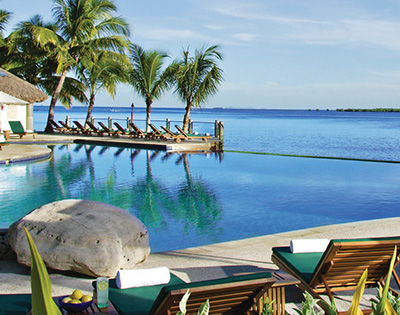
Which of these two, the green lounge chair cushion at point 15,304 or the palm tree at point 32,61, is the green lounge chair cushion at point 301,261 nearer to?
the green lounge chair cushion at point 15,304

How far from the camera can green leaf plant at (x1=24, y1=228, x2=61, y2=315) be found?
843 millimetres

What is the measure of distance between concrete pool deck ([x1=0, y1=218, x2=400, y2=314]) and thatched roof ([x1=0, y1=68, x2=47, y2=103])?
66.4 feet

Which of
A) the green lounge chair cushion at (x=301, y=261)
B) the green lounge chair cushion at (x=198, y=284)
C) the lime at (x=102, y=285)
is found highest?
the green lounge chair cushion at (x=198, y=284)

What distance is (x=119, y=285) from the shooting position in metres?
3.13

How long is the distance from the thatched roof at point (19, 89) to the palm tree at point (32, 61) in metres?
1.47

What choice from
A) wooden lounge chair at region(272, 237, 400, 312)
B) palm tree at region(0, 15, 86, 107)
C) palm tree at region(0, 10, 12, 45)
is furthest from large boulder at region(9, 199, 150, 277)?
palm tree at region(0, 10, 12, 45)

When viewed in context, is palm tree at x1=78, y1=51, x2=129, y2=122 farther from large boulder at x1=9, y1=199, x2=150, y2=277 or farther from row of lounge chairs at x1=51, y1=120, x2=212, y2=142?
large boulder at x1=9, y1=199, x2=150, y2=277

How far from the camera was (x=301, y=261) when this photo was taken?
3.75 meters

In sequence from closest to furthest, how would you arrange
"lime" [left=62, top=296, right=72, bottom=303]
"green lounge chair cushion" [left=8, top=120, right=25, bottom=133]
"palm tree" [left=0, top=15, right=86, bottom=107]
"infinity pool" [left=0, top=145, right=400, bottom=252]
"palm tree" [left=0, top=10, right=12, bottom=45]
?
"lime" [left=62, top=296, right=72, bottom=303], "infinity pool" [left=0, top=145, right=400, bottom=252], "green lounge chair cushion" [left=8, top=120, right=25, bottom=133], "palm tree" [left=0, top=15, right=86, bottom=107], "palm tree" [left=0, top=10, right=12, bottom=45]

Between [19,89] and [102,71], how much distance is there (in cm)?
418

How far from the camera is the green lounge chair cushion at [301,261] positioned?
3.52m

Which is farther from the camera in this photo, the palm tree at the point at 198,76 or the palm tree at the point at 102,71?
the palm tree at the point at 102,71

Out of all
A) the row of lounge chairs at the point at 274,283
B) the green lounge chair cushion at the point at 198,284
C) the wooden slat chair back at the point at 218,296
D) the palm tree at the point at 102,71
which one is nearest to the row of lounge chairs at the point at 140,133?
the palm tree at the point at 102,71

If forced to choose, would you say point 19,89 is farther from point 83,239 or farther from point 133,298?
point 133,298
